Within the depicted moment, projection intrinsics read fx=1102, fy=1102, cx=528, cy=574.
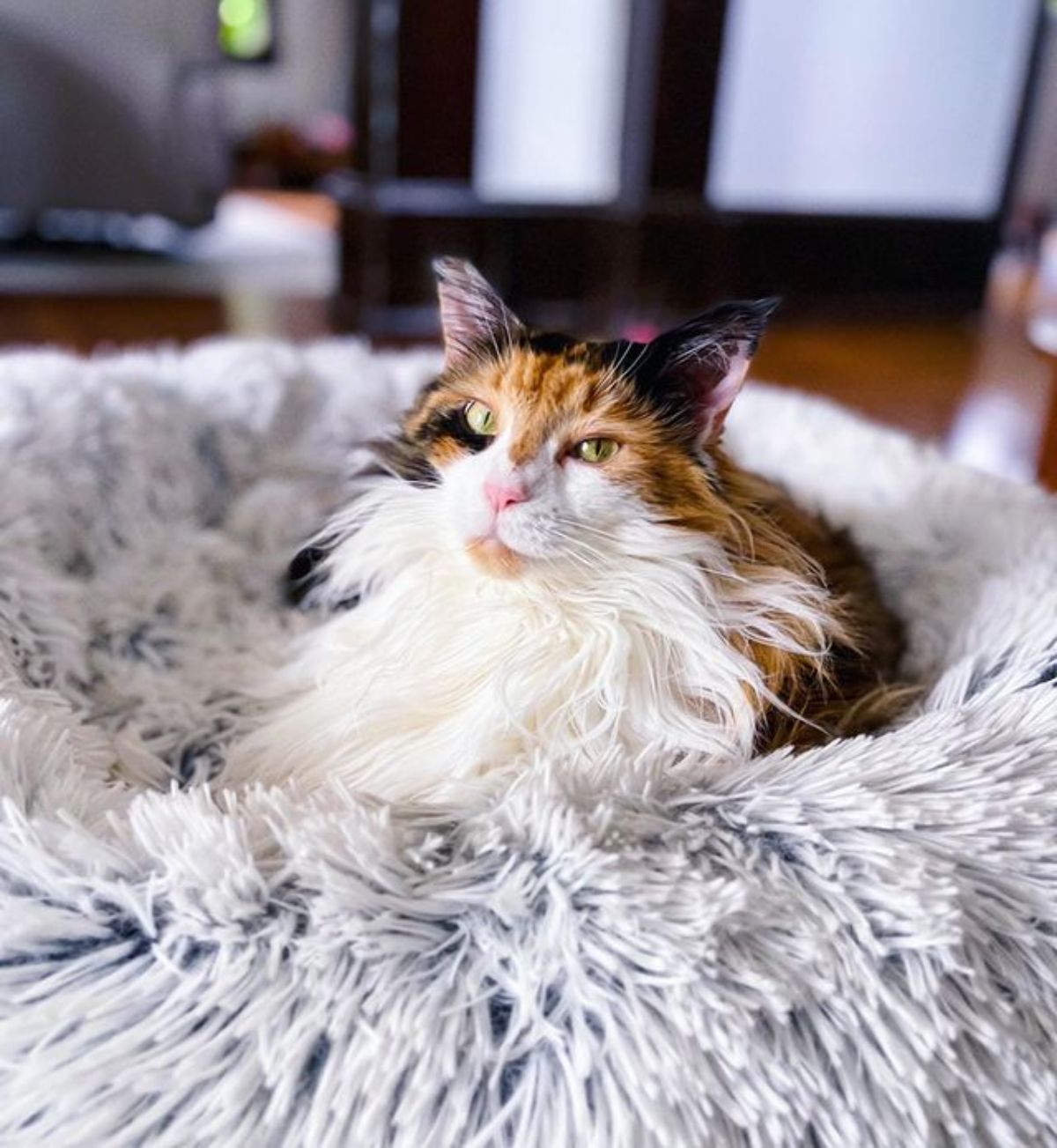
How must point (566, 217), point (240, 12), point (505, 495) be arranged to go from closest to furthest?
1. point (505, 495)
2. point (566, 217)
3. point (240, 12)

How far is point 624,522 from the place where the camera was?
2.50 ft

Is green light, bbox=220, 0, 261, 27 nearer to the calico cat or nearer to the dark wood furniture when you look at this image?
the dark wood furniture

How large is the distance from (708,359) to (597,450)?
99 mm

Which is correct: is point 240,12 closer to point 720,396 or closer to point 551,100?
point 551,100

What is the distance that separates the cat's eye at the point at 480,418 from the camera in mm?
804

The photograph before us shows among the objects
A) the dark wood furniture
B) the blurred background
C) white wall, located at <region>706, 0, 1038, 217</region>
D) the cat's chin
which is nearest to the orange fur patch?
the cat's chin

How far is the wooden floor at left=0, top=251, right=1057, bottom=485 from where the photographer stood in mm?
2420

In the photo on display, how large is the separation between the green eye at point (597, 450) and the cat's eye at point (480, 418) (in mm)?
69

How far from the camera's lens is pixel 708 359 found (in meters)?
0.76

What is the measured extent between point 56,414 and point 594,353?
26.3 inches

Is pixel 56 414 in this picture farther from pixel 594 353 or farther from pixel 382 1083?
pixel 382 1083

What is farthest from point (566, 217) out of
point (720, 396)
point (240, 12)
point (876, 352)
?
point (240, 12)

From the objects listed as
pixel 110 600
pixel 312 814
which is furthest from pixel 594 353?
pixel 110 600

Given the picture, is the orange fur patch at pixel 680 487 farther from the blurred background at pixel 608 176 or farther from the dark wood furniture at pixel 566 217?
the dark wood furniture at pixel 566 217
